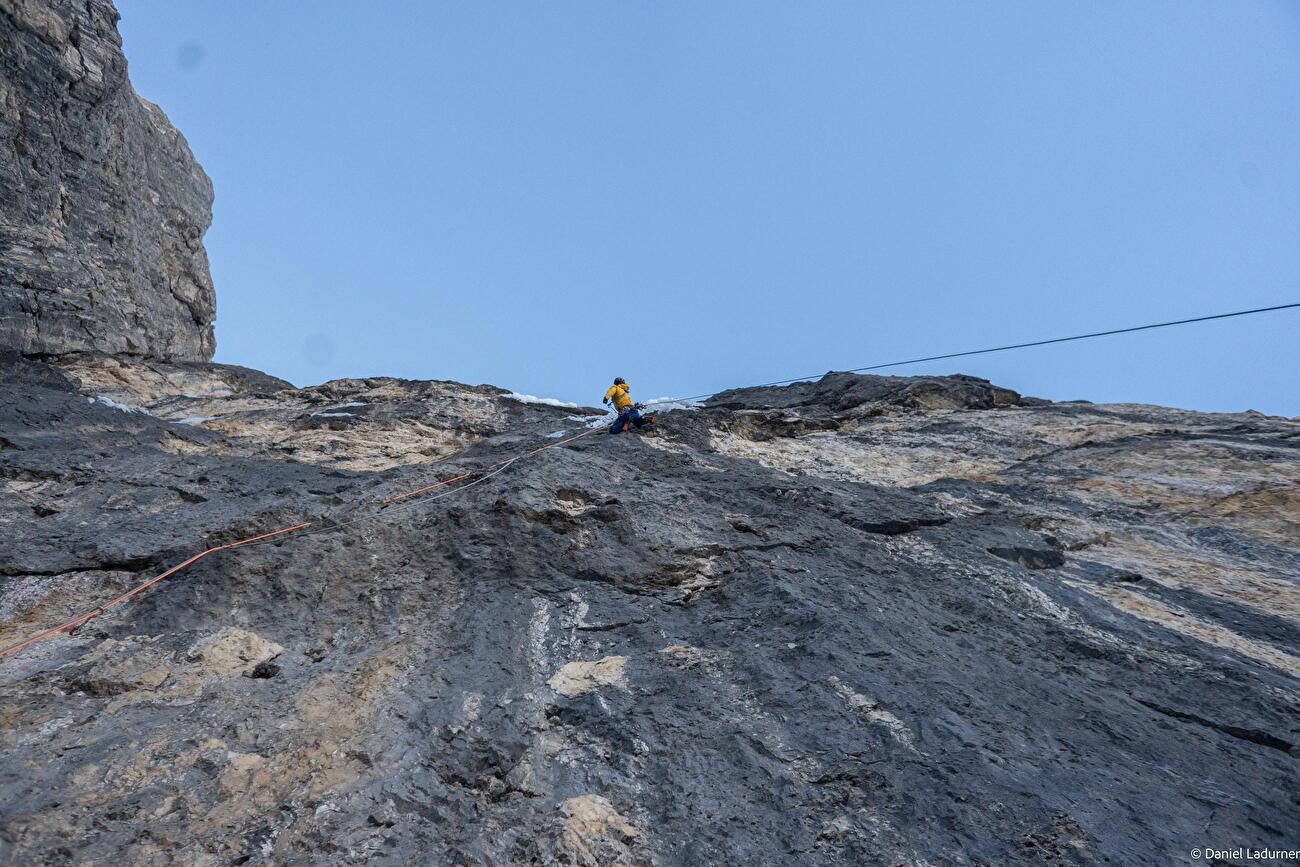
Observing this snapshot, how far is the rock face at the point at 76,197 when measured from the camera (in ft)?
32.9

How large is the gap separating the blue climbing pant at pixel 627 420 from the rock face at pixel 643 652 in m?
0.98

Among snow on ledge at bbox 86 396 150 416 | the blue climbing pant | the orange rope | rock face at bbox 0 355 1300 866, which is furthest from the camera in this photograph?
the blue climbing pant

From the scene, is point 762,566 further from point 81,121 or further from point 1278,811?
point 81,121

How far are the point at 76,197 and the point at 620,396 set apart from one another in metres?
8.60

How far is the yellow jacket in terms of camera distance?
9.78 m

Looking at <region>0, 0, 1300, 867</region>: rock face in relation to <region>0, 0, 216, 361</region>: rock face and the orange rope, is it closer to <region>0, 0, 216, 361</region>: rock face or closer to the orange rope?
the orange rope

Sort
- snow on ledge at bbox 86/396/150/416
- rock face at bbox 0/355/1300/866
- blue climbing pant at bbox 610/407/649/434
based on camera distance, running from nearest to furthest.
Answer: rock face at bbox 0/355/1300/866, snow on ledge at bbox 86/396/150/416, blue climbing pant at bbox 610/407/649/434

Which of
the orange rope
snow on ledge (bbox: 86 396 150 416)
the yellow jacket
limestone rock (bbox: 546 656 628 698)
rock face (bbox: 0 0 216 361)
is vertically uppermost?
rock face (bbox: 0 0 216 361)

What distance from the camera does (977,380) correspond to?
1135cm

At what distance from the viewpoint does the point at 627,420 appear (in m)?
9.61

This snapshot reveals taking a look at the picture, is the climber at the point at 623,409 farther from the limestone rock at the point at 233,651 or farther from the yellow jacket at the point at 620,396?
the limestone rock at the point at 233,651

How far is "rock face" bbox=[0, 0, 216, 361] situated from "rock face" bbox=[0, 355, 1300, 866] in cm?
186

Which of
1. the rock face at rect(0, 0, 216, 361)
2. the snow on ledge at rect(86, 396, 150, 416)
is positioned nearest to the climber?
the snow on ledge at rect(86, 396, 150, 416)

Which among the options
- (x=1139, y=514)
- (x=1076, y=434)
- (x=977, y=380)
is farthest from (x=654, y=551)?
(x=977, y=380)
